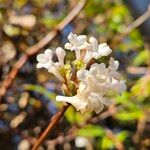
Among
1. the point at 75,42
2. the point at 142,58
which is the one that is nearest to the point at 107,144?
the point at 142,58

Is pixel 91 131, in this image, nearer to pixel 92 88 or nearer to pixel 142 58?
pixel 142 58

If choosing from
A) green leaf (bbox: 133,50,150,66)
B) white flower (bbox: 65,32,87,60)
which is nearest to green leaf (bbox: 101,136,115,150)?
green leaf (bbox: 133,50,150,66)

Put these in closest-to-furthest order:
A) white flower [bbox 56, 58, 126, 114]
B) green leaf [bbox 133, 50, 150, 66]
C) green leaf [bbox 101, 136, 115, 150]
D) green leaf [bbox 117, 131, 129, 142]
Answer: white flower [bbox 56, 58, 126, 114]
green leaf [bbox 101, 136, 115, 150]
green leaf [bbox 117, 131, 129, 142]
green leaf [bbox 133, 50, 150, 66]

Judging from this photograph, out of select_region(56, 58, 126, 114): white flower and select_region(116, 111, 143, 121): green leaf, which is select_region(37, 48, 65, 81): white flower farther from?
select_region(116, 111, 143, 121): green leaf

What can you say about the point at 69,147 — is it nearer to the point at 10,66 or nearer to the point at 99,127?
the point at 99,127

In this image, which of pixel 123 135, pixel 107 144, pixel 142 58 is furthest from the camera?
pixel 142 58

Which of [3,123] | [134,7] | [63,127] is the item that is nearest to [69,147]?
[63,127]

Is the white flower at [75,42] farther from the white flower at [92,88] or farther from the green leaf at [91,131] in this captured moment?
the green leaf at [91,131]
